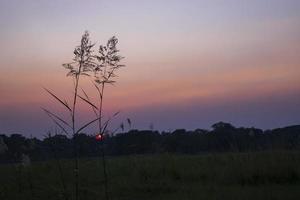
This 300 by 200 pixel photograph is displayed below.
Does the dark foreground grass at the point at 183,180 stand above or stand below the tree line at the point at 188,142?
below

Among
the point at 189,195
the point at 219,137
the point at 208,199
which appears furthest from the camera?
the point at 219,137

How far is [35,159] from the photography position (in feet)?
60.1

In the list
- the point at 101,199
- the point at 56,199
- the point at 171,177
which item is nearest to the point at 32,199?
the point at 56,199

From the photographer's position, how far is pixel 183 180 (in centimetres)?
1441

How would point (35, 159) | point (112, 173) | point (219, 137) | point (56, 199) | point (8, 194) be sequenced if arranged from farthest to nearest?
1. point (219, 137)
2. point (35, 159)
3. point (112, 173)
4. point (8, 194)
5. point (56, 199)

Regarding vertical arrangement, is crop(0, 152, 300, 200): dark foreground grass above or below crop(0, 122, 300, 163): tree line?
below

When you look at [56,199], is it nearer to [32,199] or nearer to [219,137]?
[32,199]

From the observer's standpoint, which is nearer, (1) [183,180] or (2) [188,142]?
(1) [183,180]

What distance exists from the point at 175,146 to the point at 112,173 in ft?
69.1

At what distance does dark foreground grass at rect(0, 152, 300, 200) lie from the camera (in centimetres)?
1172

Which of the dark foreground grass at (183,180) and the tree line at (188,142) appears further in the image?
the tree line at (188,142)

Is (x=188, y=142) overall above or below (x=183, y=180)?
above

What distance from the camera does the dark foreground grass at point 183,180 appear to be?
11.7m

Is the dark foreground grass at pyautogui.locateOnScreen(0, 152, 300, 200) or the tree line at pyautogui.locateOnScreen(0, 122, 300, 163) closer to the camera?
the dark foreground grass at pyautogui.locateOnScreen(0, 152, 300, 200)
